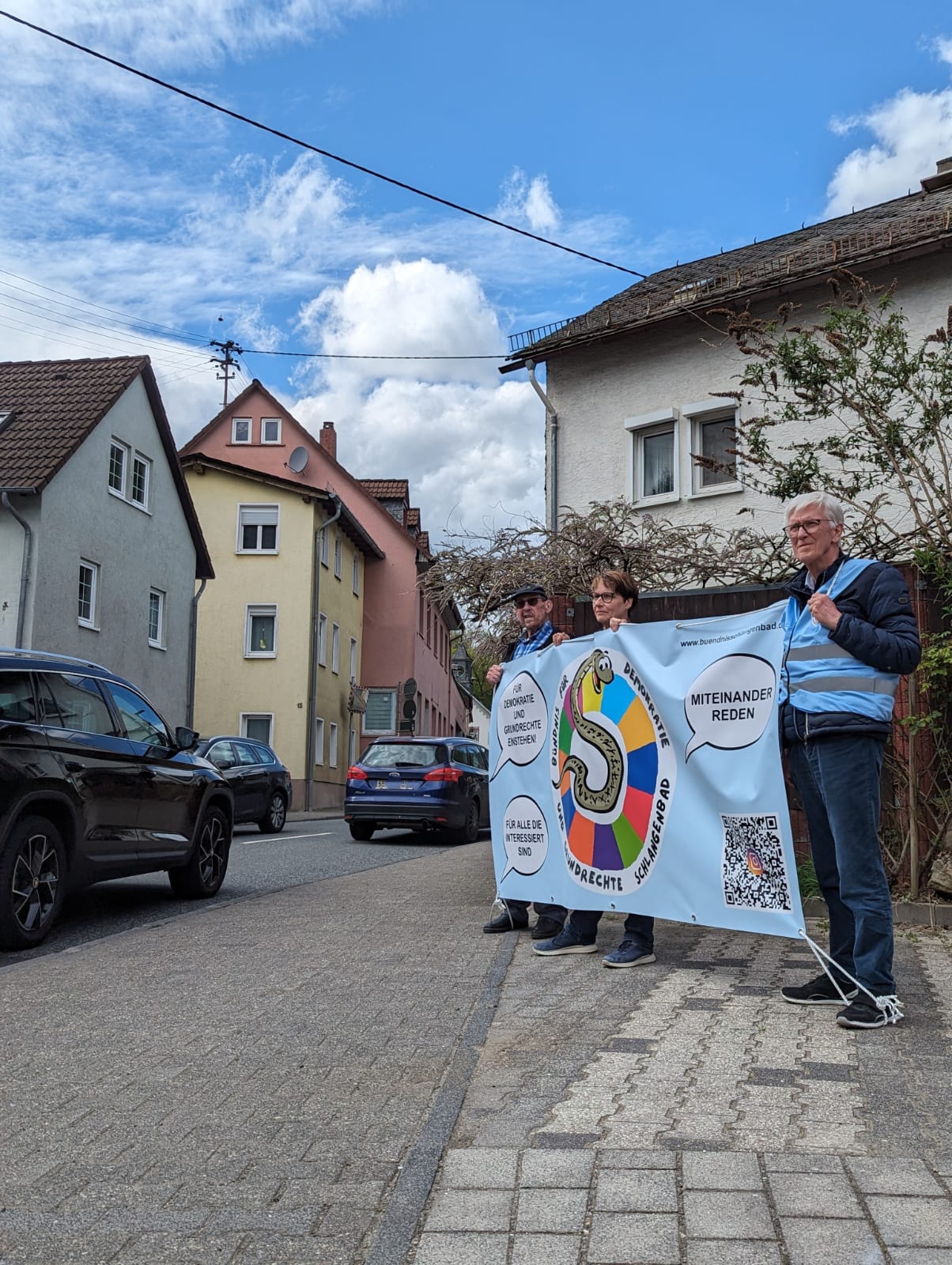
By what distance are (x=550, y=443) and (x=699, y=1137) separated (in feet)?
62.6

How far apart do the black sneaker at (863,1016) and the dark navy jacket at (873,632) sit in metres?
0.99

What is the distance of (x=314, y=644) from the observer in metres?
39.0

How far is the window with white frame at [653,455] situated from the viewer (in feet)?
68.1

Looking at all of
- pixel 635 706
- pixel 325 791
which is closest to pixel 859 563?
pixel 635 706

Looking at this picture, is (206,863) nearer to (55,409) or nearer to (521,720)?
(521,720)

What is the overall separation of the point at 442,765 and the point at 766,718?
14461mm

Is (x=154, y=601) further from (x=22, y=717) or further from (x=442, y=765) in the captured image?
(x=22, y=717)

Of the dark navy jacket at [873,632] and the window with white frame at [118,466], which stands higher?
the window with white frame at [118,466]

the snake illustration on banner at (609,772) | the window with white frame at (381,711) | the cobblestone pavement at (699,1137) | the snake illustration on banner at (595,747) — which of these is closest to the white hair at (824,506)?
the snake illustration on banner at (609,772)

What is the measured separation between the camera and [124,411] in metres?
29.1

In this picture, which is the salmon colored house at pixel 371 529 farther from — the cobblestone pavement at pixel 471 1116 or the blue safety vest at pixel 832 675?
the blue safety vest at pixel 832 675

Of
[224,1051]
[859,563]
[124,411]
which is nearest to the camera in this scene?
[224,1051]

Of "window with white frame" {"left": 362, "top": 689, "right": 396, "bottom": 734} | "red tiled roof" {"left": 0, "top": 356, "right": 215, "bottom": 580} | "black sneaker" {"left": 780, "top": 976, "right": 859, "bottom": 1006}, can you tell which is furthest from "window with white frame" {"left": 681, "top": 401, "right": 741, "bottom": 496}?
"window with white frame" {"left": 362, "top": 689, "right": 396, "bottom": 734}

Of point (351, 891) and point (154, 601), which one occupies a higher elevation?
point (154, 601)
